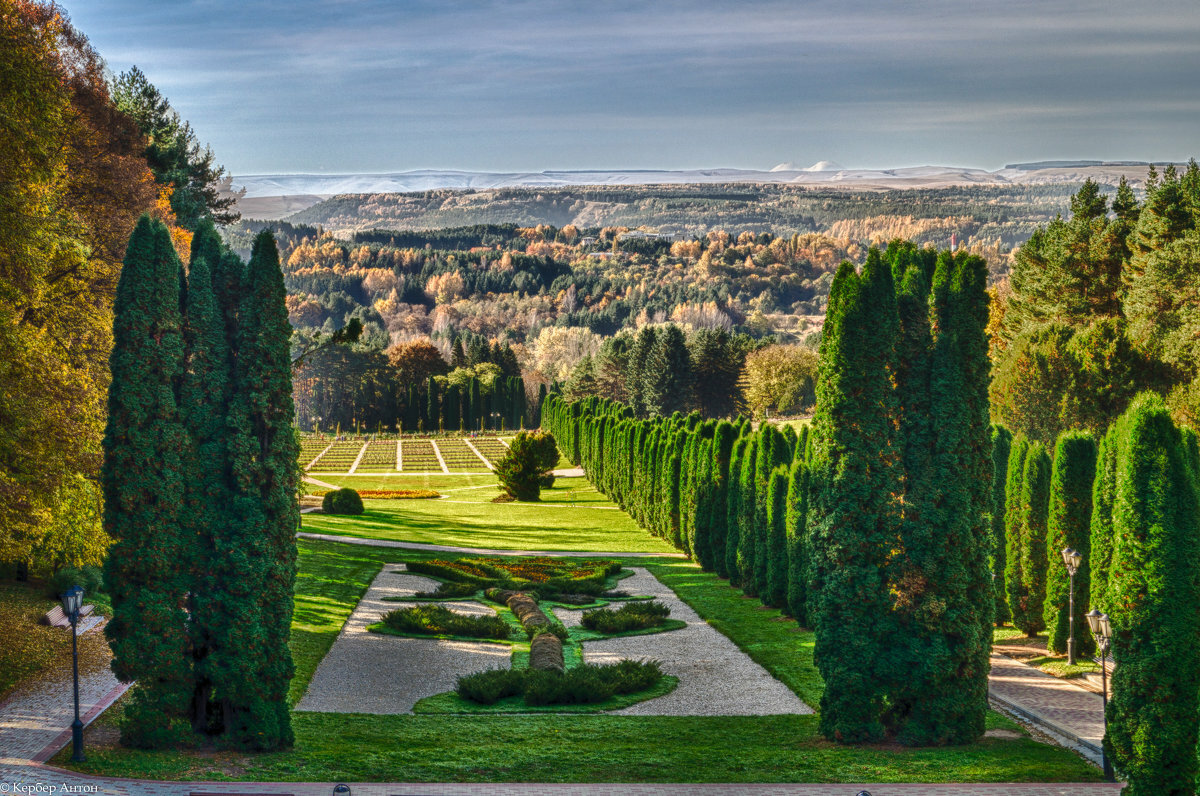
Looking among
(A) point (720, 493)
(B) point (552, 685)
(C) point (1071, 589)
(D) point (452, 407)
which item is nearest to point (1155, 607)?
(C) point (1071, 589)

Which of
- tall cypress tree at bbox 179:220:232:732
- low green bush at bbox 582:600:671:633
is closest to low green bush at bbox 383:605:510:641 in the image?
low green bush at bbox 582:600:671:633

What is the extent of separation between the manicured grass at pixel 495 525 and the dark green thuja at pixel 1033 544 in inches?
682

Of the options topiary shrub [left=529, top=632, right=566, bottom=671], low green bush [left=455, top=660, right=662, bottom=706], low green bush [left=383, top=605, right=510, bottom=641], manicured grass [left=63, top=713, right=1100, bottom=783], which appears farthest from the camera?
low green bush [left=383, top=605, right=510, bottom=641]

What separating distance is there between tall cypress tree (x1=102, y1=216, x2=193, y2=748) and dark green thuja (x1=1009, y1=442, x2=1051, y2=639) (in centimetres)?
1865

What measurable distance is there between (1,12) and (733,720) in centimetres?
1737

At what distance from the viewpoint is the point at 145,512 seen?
14.2 m

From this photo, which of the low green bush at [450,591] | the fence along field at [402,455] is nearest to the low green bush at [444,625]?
the low green bush at [450,591]

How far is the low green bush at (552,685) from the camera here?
1845cm

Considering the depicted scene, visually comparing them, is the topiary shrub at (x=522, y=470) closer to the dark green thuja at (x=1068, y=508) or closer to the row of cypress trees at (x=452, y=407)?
the dark green thuja at (x=1068, y=508)

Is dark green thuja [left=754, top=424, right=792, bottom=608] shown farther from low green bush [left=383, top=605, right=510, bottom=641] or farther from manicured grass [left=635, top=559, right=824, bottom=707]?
low green bush [left=383, top=605, right=510, bottom=641]

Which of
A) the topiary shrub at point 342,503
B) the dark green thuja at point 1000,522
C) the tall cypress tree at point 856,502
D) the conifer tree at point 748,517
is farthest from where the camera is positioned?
the topiary shrub at point 342,503

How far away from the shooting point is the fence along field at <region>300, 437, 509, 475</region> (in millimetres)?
68562

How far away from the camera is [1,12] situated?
1794 centimetres

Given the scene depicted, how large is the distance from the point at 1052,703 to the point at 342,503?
107ft
